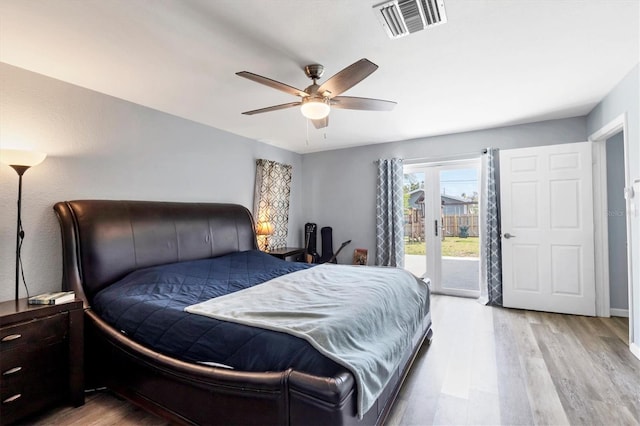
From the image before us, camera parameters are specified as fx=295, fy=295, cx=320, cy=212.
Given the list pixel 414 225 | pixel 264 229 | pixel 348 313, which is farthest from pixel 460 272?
pixel 348 313

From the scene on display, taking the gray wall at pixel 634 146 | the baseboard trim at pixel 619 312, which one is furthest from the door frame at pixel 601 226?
the gray wall at pixel 634 146

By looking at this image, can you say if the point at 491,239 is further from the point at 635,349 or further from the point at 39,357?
the point at 39,357

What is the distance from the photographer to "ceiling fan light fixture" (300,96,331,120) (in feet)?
7.11

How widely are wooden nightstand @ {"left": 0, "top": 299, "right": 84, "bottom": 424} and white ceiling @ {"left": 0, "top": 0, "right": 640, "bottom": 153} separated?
1.77 meters

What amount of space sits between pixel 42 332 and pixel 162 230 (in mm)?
1194

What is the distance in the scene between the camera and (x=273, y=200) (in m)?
4.64

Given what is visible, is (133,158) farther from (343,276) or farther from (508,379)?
(508,379)

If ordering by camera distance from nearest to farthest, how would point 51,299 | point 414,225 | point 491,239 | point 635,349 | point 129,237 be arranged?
point 51,299 → point 635,349 → point 129,237 → point 491,239 → point 414,225

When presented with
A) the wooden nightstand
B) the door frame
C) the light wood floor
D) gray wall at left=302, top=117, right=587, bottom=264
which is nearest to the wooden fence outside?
gray wall at left=302, top=117, right=587, bottom=264

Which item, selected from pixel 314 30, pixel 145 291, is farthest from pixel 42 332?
pixel 314 30

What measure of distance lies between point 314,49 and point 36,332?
259 centimetres

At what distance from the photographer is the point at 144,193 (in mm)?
3068

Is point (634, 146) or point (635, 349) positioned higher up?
point (634, 146)

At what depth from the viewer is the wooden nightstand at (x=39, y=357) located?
1738 mm
